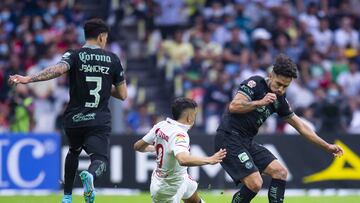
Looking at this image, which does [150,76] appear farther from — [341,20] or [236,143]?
[236,143]

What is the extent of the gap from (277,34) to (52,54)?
543 centimetres

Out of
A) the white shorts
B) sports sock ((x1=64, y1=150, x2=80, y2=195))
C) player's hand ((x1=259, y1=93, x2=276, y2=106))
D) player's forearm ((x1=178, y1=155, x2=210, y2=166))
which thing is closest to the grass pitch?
sports sock ((x1=64, y1=150, x2=80, y2=195))

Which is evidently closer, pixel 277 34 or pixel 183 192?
pixel 183 192

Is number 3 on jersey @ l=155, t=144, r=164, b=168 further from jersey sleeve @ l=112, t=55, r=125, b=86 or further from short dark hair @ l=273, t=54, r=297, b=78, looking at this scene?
short dark hair @ l=273, t=54, r=297, b=78

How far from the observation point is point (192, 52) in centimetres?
2316

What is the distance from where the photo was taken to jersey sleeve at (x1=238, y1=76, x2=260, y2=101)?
11344 mm

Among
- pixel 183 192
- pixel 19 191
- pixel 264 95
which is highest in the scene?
pixel 264 95

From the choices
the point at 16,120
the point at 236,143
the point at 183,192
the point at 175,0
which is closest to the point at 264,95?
the point at 236,143

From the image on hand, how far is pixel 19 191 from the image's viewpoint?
1852cm

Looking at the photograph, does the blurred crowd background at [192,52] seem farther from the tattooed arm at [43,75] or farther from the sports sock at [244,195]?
the sports sock at [244,195]

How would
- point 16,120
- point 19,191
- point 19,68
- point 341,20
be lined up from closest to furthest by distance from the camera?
point 19,191
point 16,120
point 19,68
point 341,20

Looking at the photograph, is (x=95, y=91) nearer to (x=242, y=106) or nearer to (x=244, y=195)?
(x=242, y=106)

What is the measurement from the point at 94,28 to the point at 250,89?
2007 millimetres

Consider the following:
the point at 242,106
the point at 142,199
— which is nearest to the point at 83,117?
the point at 242,106
